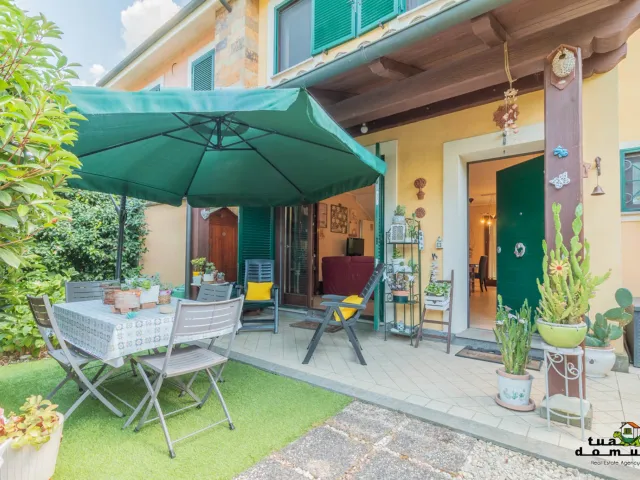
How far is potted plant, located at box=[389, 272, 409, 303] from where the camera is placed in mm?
4219

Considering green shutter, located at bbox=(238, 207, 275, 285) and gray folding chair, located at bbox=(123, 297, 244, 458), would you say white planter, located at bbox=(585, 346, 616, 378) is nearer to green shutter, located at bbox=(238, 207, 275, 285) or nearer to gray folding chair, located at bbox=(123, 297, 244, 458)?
gray folding chair, located at bbox=(123, 297, 244, 458)

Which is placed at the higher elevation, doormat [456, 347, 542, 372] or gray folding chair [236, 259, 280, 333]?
gray folding chair [236, 259, 280, 333]

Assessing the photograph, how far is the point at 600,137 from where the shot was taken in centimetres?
342

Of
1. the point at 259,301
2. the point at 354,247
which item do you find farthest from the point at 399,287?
the point at 354,247

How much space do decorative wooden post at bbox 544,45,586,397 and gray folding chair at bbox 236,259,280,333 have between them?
3.24 meters

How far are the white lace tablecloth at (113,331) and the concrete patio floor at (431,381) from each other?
125 cm

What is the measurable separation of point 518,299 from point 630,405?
1917 mm

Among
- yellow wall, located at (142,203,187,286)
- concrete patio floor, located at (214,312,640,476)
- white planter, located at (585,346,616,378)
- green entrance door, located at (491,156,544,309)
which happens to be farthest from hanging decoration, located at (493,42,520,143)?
yellow wall, located at (142,203,187,286)

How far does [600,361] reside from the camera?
3.02 metres

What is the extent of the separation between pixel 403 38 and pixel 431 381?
3.01m

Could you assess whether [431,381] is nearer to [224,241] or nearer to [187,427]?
[187,427]

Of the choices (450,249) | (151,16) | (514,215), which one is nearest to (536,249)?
(514,215)

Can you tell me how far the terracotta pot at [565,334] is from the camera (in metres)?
2.09

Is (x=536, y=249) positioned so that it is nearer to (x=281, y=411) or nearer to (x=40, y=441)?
(x=281, y=411)
